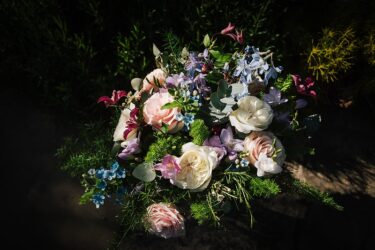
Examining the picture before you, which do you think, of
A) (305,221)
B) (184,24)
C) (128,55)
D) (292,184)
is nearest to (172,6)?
(184,24)

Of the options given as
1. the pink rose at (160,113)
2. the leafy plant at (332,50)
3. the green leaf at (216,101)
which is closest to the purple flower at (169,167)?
the pink rose at (160,113)

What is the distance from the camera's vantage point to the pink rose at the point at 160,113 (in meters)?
1.17

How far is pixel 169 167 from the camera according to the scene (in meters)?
1.13

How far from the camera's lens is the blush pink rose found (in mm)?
1145

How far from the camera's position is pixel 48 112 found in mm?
2273

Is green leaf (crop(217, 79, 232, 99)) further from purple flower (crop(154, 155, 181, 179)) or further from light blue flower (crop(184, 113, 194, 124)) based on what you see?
purple flower (crop(154, 155, 181, 179))

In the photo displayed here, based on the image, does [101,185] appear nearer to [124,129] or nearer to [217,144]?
[124,129]

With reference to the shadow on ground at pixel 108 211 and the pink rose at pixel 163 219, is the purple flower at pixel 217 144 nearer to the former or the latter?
the pink rose at pixel 163 219

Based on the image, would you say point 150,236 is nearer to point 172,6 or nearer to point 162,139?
point 162,139

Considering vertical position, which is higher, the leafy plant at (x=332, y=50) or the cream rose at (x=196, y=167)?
the cream rose at (x=196, y=167)

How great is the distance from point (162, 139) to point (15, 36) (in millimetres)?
1388

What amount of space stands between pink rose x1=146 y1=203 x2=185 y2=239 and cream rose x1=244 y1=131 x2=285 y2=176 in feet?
0.94

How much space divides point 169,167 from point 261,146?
272 millimetres

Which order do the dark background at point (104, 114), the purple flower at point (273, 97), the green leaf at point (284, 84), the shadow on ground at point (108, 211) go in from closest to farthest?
the purple flower at point (273, 97), the green leaf at point (284, 84), the shadow on ground at point (108, 211), the dark background at point (104, 114)
